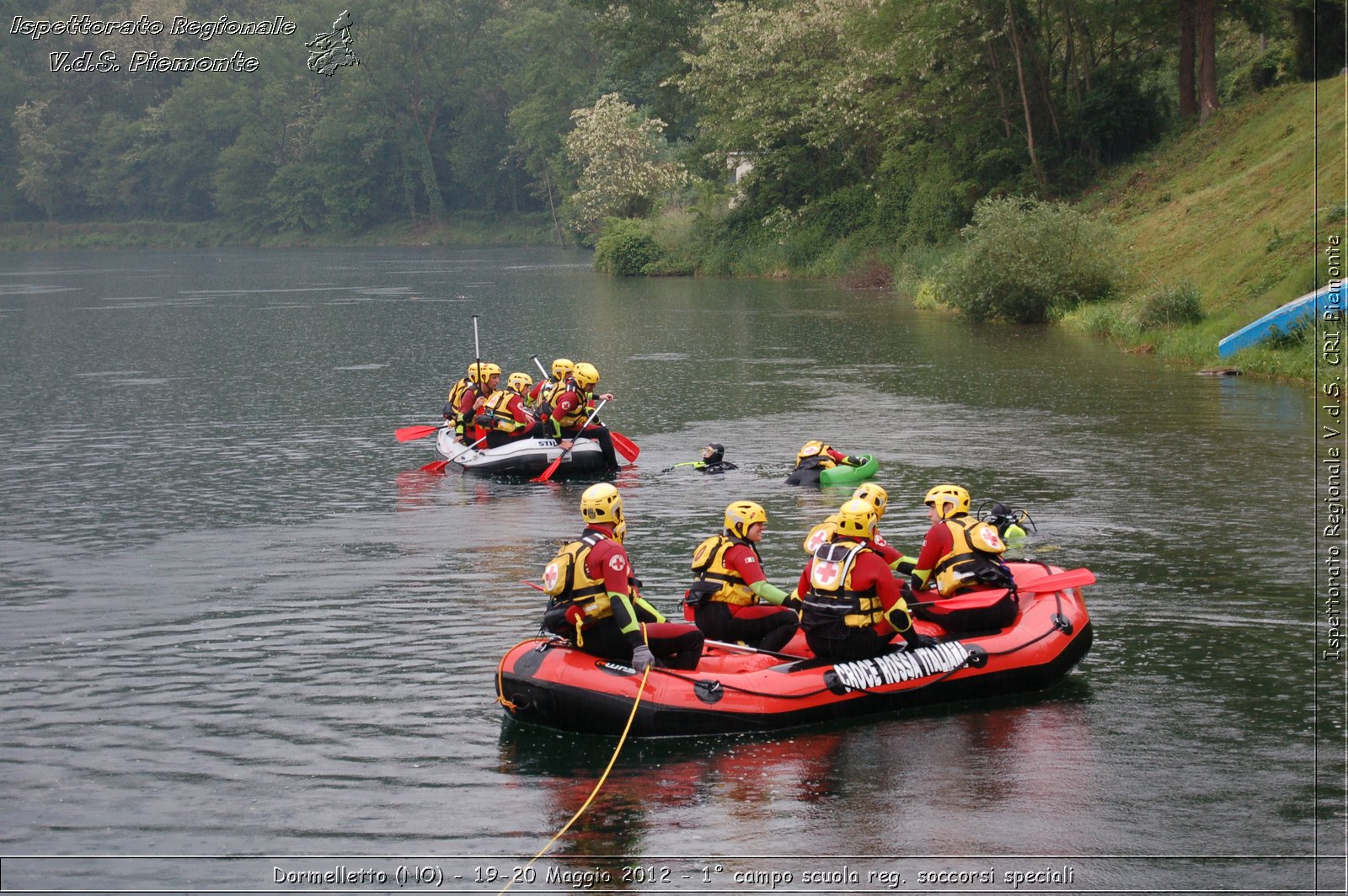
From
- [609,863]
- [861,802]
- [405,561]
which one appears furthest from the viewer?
[405,561]

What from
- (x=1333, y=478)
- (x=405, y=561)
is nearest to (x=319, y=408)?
(x=405, y=561)

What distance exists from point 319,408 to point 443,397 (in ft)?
8.43

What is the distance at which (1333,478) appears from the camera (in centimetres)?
1994

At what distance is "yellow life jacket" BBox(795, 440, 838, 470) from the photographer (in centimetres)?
2052

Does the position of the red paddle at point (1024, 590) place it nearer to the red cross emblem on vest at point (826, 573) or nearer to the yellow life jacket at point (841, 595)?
the yellow life jacket at point (841, 595)

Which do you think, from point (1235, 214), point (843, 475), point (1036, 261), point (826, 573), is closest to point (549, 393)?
point (843, 475)

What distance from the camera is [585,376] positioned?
2228cm

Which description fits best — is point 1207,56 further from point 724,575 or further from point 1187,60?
point 724,575

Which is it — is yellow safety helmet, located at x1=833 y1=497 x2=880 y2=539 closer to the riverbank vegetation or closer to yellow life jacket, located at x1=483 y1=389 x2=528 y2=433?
yellow life jacket, located at x1=483 y1=389 x2=528 y2=433

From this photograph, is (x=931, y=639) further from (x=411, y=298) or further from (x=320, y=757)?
(x=411, y=298)

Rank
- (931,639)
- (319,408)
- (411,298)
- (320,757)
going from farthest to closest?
1. (411,298)
2. (319,408)
3. (931,639)
4. (320,757)

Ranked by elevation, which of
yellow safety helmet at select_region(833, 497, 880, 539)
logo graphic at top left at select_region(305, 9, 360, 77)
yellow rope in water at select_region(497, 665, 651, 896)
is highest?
logo graphic at top left at select_region(305, 9, 360, 77)

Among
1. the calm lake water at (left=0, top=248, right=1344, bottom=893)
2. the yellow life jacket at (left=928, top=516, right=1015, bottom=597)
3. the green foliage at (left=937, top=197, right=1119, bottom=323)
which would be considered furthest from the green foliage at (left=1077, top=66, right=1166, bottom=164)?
the yellow life jacket at (left=928, top=516, right=1015, bottom=597)

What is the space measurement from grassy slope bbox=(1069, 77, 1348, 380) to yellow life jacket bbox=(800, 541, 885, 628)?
61.6 feet
